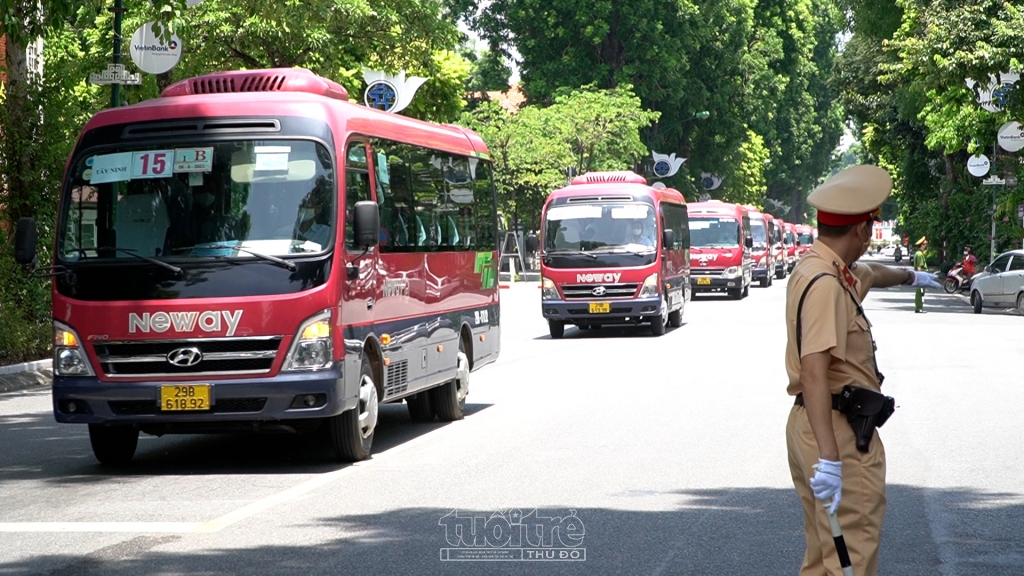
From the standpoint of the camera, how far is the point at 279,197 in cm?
1037

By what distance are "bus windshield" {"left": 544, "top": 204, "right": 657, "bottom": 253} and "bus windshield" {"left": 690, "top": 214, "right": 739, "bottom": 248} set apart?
1782 centimetres

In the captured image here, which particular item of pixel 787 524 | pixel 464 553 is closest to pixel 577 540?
pixel 464 553

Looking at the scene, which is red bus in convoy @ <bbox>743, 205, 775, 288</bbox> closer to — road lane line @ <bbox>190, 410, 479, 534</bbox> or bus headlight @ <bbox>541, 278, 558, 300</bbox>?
bus headlight @ <bbox>541, 278, 558, 300</bbox>

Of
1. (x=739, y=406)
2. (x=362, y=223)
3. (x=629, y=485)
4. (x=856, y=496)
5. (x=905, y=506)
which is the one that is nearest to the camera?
(x=856, y=496)

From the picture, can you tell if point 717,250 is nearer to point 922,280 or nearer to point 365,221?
point 365,221

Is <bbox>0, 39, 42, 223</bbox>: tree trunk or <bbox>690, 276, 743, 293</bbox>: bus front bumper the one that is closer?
<bbox>0, 39, 42, 223</bbox>: tree trunk

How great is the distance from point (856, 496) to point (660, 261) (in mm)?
20389

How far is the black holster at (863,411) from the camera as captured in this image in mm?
4746

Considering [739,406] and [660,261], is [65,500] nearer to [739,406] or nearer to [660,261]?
[739,406]

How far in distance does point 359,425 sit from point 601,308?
47.0ft

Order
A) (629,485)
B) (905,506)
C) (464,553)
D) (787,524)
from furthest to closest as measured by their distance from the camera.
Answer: (629,485), (905,506), (787,524), (464,553)

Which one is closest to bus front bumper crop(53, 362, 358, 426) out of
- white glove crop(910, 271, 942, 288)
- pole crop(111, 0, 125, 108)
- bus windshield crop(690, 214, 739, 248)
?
white glove crop(910, 271, 942, 288)

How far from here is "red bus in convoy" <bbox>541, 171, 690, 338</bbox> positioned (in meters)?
24.8

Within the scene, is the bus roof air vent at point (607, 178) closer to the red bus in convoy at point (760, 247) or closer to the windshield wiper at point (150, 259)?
the windshield wiper at point (150, 259)
